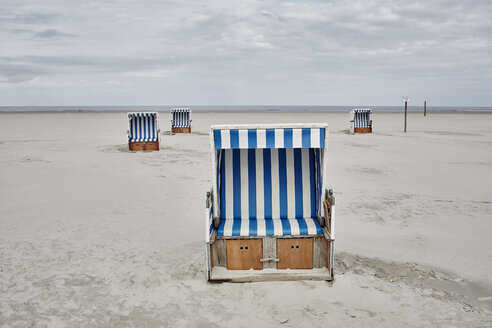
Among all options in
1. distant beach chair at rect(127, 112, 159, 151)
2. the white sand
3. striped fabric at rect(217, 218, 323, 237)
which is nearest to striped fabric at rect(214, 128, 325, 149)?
striped fabric at rect(217, 218, 323, 237)

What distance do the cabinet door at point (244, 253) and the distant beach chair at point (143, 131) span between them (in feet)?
38.5

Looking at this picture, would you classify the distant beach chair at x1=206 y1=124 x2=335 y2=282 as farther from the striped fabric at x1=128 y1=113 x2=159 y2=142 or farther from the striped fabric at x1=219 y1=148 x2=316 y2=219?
the striped fabric at x1=128 y1=113 x2=159 y2=142

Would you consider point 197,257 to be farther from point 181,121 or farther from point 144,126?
point 181,121

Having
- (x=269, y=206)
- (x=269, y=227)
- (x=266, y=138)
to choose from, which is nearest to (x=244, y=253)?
(x=269, y=227)

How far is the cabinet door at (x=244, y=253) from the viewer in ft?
15.9

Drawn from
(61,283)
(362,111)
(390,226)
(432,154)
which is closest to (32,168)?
(61,283)

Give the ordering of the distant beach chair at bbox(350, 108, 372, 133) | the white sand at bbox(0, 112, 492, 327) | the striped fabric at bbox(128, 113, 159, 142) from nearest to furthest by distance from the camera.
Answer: the white sand at bbox(0, 112, 492, 327), the striped fabric at bbox(128, 113, 159, 142), the distant beach chair at bbox(350, 108, 372, 133)

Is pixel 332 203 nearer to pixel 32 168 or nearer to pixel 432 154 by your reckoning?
pixel 32 168

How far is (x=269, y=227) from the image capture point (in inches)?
195

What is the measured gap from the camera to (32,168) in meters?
11.9

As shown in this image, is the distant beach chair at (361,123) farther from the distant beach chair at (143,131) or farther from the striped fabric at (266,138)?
the striped fabric at (266,138)

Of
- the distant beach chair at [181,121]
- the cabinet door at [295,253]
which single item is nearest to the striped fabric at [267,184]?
the cabinet door at [295,253]

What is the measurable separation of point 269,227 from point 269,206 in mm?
488

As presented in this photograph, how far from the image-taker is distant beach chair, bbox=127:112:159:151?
51.8 feet
